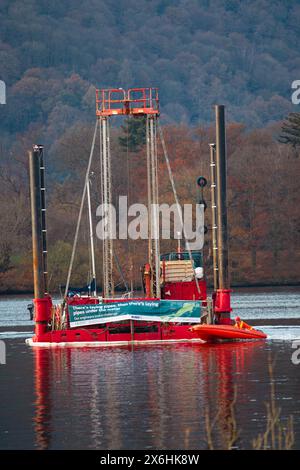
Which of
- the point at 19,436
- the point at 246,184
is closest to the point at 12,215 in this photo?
the point at 246,184

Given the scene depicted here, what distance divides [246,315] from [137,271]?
43107mm

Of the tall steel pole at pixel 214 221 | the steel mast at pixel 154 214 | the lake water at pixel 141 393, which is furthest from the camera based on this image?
the tall steel pole at pixel 214 221

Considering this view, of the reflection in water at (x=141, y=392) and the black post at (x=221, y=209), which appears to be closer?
the reflection in water at (x=141, y=392)

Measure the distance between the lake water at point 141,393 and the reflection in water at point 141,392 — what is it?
0.02m

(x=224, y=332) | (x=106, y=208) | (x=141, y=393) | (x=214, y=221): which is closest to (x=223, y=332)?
(x=224, y=332)

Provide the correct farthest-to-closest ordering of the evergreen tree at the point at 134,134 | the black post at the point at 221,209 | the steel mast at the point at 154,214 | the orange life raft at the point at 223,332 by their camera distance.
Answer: the evergreen tree at the point at 134,134
the black post at the point at 221,209
the steel mast at the point at 154,214
the orange life raft at the point at 223,332

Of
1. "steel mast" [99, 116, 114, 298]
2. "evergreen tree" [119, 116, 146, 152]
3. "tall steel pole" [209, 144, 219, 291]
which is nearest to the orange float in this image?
"tall steel pole" [209, 144, 219, 291]

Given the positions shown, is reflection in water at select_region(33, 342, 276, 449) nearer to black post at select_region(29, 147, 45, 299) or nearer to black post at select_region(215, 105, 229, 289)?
black post at select_region(29, 147, 45, 299)

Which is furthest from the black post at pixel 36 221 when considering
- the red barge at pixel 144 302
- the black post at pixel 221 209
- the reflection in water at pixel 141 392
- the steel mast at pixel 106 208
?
the black post at pixel 221 209

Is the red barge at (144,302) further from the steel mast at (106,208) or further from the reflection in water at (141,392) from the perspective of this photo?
the reflection in water at (141,392)

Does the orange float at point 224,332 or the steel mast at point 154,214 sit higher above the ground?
the steel mast at point 154,214

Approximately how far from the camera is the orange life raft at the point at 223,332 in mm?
52469

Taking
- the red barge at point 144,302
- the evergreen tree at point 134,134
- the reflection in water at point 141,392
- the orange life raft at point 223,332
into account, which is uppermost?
the evergreen tree at point 134,134

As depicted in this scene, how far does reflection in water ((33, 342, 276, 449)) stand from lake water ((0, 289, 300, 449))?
2 centimetres
